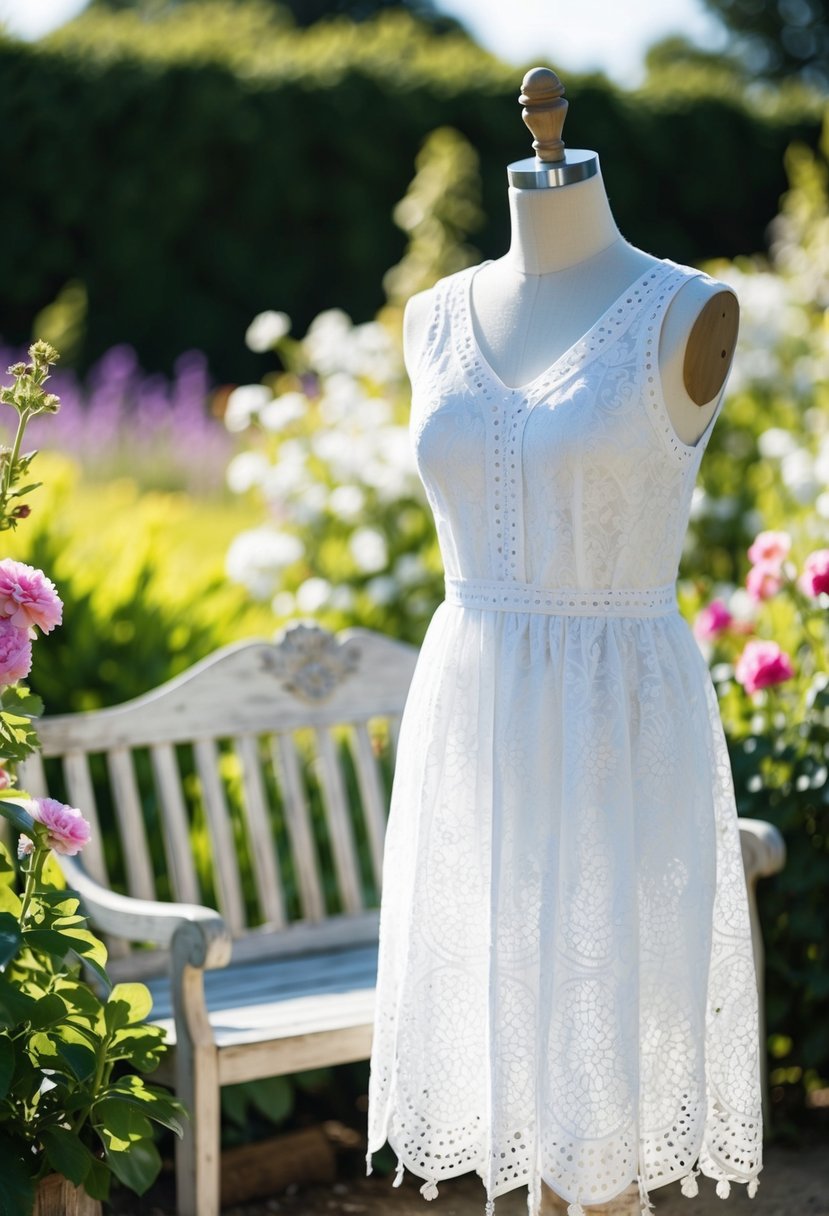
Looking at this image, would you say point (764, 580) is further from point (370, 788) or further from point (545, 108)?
point (545, 108)

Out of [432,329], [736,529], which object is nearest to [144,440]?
[736,529]

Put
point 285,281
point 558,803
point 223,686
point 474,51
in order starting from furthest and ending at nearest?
point 474,51 → point 285,281 → point 223,686 → point 558,803

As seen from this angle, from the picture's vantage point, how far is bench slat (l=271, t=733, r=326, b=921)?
3092 millimetres

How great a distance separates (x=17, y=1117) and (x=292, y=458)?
8.23 ft

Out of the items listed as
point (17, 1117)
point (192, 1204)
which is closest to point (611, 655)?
point (17, 1117)

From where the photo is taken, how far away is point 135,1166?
6.61 ft

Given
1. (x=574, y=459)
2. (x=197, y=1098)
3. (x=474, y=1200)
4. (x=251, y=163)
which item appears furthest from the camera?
(x=251, y=163)

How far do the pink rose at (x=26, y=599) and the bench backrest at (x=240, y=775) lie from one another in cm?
88

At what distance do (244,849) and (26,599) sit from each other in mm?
1449

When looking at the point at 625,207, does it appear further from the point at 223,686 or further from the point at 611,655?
the point at 611,655

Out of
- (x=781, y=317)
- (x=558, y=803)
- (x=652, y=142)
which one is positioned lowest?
(x=558, y=803)

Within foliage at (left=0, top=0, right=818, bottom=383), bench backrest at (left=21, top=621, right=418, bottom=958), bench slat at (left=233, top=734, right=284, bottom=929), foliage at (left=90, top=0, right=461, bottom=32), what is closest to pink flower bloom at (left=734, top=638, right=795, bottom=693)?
bench backrest at (left=21, top=621, right=418, bottom=958)

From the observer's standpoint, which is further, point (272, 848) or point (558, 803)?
point (272, 848)

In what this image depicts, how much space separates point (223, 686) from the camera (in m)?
3.03
